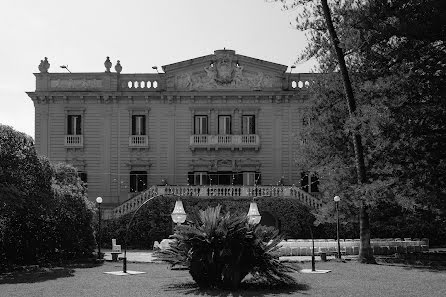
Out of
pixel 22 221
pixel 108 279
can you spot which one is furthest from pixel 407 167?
pixel 22 221

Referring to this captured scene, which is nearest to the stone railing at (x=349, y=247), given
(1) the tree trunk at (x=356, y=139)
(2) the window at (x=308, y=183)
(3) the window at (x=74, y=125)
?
(1) the tree trunk at (x=356, y=139)

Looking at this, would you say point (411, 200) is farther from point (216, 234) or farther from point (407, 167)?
point (216, 234)

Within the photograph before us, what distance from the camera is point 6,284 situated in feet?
73.0

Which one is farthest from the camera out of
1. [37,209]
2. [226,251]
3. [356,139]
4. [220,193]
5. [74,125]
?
[74,125]

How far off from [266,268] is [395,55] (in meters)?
9.86

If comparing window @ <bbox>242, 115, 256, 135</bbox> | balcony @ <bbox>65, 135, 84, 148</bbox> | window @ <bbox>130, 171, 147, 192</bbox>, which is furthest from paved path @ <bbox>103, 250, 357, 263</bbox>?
window @ <bbox>242, 115, 256, 135</bbox>

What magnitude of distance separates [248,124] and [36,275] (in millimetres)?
22290

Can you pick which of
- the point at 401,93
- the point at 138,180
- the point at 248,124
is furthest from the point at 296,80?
the point at 401,93

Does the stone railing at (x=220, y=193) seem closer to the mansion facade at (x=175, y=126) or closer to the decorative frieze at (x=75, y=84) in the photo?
the mansion facade at (x=175, y=126)

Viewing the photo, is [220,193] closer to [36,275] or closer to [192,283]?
[36,275]

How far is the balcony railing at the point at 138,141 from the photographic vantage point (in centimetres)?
4444

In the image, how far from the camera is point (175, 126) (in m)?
44.7

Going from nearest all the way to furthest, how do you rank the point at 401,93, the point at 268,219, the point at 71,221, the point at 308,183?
the point at 401,93 → the point at 71,221 → the point at 268,219 → the point at 308,183

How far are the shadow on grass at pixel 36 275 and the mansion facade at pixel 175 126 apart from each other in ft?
55.7
